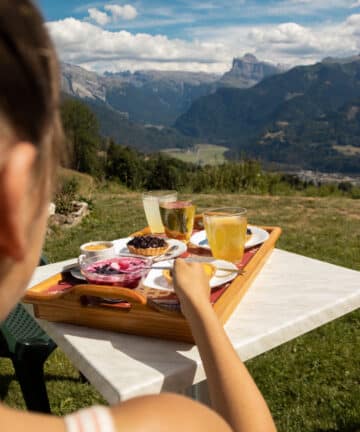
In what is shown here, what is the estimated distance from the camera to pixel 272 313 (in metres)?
1.51

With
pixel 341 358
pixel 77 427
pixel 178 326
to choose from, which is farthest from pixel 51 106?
pixel 341 358

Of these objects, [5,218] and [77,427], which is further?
[77,427]

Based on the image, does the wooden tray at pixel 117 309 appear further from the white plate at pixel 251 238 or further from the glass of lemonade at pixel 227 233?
the white plate at pixel 251 238

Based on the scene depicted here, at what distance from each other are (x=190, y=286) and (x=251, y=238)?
788mm

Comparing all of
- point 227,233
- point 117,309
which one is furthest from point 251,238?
point 117,309

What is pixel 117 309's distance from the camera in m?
1.41

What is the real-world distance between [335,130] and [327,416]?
185 metres

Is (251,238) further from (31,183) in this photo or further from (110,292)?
(31,183)

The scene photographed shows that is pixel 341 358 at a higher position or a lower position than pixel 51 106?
lower

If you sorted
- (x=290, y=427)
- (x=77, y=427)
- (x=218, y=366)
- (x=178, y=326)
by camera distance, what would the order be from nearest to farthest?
(x=77, y=427) < (x=218, y=366) < (x=178, y=326) < (x=290, y=427)

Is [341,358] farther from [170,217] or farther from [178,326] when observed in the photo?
[178,326]

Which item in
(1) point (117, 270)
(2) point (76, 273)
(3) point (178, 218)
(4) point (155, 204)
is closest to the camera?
(1) point (117, 270)

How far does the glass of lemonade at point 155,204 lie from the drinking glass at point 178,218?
0.22 feet

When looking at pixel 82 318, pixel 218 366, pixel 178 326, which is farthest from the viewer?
pixel 82 318
